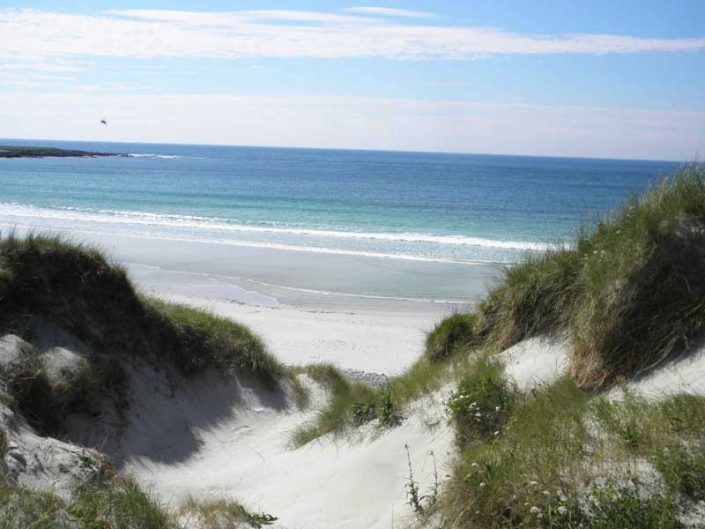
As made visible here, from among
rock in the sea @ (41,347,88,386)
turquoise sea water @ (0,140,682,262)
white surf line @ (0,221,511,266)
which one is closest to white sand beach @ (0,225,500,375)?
white surf line @ (0,221,511,266)

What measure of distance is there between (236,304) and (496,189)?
68971 millimetres

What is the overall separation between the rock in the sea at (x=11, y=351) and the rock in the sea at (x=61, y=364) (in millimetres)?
287

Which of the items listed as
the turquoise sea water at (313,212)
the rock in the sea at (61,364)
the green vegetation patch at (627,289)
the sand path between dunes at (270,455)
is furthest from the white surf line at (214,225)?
the rock in the sea at (61,364)

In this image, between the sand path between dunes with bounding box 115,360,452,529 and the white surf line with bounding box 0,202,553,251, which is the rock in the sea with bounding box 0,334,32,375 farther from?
the white surf line with bounding box 0,202,553,251

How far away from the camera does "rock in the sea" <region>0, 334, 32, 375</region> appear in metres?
9.39

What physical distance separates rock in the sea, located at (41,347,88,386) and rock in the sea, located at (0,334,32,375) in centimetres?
29

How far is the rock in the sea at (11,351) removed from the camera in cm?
939

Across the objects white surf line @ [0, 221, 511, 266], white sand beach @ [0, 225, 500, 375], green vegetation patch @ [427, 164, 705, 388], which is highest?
green vegetation patch @ [427, 164, 705, 388]

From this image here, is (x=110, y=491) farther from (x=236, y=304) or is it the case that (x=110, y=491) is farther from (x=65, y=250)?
(x=236, y=304)

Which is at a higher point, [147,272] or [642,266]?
[642,266]

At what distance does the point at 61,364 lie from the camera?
33.3ft

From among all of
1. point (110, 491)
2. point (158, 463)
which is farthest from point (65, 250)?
point (110, 491)

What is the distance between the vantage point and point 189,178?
9550 cm

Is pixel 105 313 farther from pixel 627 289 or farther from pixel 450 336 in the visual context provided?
pixel 627 289
